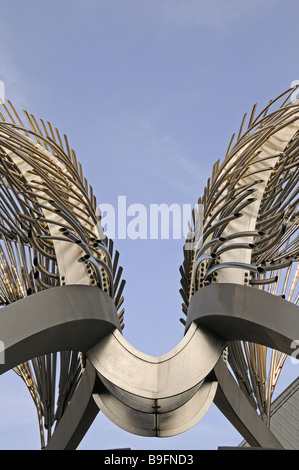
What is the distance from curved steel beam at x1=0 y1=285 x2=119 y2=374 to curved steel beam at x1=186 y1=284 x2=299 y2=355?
57.2 inches

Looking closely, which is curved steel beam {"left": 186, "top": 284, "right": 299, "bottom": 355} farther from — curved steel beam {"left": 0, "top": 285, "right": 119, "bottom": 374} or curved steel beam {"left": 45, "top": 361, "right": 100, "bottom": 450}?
curved steel beam {"left": 45, "top": 361, "right": 100, "bottom": 450}

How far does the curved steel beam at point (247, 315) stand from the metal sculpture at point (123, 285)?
16 millimetres

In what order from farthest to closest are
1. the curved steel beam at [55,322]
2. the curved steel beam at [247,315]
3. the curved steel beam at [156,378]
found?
the curved steel beam at [156,378] → the curved steel beam at [247,315] → the curved steel beam at [55,322]

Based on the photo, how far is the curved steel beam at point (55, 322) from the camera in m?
9.41

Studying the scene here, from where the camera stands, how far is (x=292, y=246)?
13078mm

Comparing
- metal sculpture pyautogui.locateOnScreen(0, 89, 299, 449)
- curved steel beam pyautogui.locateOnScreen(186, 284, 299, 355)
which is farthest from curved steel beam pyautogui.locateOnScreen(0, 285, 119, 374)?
curved steel beam pyautogui.locateOnScreen(186, 284, 299, 355)

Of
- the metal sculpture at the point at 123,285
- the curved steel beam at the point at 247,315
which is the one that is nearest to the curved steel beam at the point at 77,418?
the metal sculpture at the point at 123,285

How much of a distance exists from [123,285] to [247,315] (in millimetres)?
2531

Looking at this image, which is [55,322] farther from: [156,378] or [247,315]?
[247,315]

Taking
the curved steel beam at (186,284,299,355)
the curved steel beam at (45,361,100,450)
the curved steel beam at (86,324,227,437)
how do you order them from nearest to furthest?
the curved steel beam at (186,284,299,355) < the curved steel beam at (86,324,227,437) < the curved steel beam at (45,361,100,450)

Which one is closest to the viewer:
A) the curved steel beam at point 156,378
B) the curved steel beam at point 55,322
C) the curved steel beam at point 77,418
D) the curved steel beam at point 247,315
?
the curved steel beam at point 55,322

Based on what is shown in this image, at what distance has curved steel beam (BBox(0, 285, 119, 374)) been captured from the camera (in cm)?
941

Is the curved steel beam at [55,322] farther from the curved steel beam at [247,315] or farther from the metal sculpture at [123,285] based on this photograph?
the curved steel beam at [247,315]
